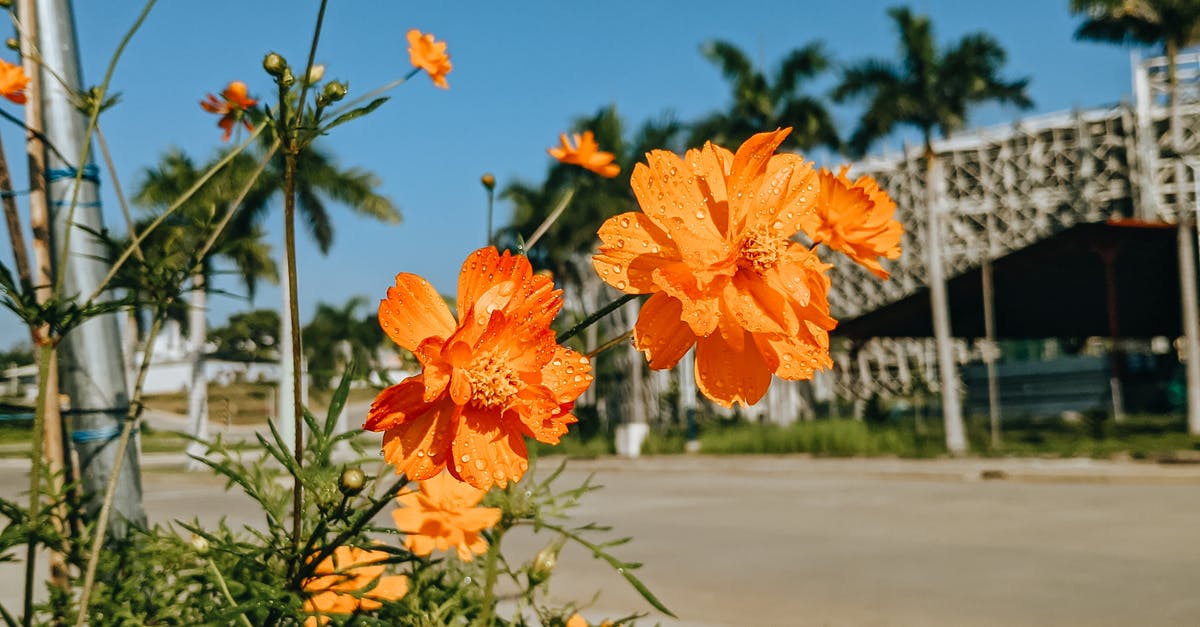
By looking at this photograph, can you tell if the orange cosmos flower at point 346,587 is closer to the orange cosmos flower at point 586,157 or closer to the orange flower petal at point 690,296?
the orange flower petal at point 690,296

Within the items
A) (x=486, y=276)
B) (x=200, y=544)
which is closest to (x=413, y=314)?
(x=486, y=276)

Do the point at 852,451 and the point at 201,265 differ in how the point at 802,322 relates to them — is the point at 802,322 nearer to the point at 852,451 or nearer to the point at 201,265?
the point at 201,265

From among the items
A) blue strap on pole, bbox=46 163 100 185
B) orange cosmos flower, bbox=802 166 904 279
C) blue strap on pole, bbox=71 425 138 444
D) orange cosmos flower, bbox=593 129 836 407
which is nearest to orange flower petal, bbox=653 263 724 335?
orange cosmos flower, bbox=593 129 836 407

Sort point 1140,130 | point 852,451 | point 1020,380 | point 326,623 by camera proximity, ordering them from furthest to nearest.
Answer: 1. point 1020,380
2. point 1140,130
3. point 852,451
4. point 326,623

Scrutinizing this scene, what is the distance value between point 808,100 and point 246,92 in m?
17.6

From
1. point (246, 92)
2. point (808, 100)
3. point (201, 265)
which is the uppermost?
point (808, 100)

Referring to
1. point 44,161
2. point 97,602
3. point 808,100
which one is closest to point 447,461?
point 97,602

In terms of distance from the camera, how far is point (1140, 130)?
86.1ft

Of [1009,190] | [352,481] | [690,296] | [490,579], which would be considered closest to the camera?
[690,296]

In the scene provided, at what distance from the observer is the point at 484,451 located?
642 millimetres

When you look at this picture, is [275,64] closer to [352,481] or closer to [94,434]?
[352,481]

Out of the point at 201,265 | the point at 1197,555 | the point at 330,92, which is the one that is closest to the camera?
the point at 330,92

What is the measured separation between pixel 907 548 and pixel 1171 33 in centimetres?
1373

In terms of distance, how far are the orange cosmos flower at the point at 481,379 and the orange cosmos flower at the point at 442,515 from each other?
0.51m
